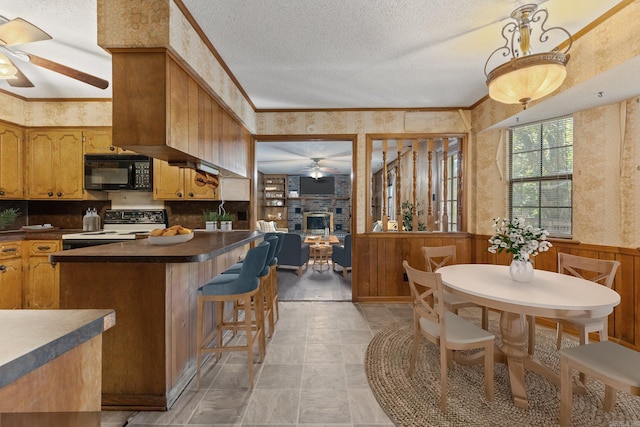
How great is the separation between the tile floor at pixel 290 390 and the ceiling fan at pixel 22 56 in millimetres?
2301

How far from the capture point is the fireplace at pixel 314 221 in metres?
9.46

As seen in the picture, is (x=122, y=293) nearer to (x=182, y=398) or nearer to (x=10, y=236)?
(x=182, y=398)

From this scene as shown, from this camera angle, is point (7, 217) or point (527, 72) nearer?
point (527, 72)

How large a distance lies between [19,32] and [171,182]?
2.19m

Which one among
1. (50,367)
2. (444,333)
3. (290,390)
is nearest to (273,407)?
(290,390)

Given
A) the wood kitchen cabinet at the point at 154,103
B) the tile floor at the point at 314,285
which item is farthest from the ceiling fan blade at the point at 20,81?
the tile floor at the point at 314,285

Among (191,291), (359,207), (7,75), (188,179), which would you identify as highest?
(7,75)

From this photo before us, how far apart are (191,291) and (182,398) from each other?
69 cm

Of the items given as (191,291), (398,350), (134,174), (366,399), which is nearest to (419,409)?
(366,399)

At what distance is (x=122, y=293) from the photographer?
69.1 inches

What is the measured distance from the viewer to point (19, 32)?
5.68ft

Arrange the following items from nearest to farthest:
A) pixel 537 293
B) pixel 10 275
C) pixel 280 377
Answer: pixel 537 293 < pixel 280 377 < pixel 10 275

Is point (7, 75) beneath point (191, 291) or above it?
above

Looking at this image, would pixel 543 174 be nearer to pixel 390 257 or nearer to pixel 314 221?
pixel 390 257
